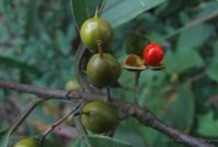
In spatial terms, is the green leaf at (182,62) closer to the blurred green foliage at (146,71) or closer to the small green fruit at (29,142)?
the blurred green foliage at (146,71)

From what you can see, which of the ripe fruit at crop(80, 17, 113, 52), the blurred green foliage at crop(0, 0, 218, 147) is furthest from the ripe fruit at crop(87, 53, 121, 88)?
the blurred green foliage at crop(0, 0, 218, 147)

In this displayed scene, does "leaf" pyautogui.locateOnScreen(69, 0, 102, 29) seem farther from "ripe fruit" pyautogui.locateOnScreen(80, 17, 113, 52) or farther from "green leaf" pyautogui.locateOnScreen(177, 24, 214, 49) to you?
"green leaf" pyautogui.locateOnScreen(177, 24, 214, 49)

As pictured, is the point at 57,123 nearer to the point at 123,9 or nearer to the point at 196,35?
the point at 123,9

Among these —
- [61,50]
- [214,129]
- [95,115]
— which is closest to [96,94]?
[95,115]

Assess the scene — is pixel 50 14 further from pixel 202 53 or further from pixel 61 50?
pixel 202 53

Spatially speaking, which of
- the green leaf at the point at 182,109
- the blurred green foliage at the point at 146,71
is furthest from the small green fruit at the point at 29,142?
the green leaf at the point at 182,109

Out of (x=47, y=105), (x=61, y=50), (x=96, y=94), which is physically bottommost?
(x=47, y=105)
